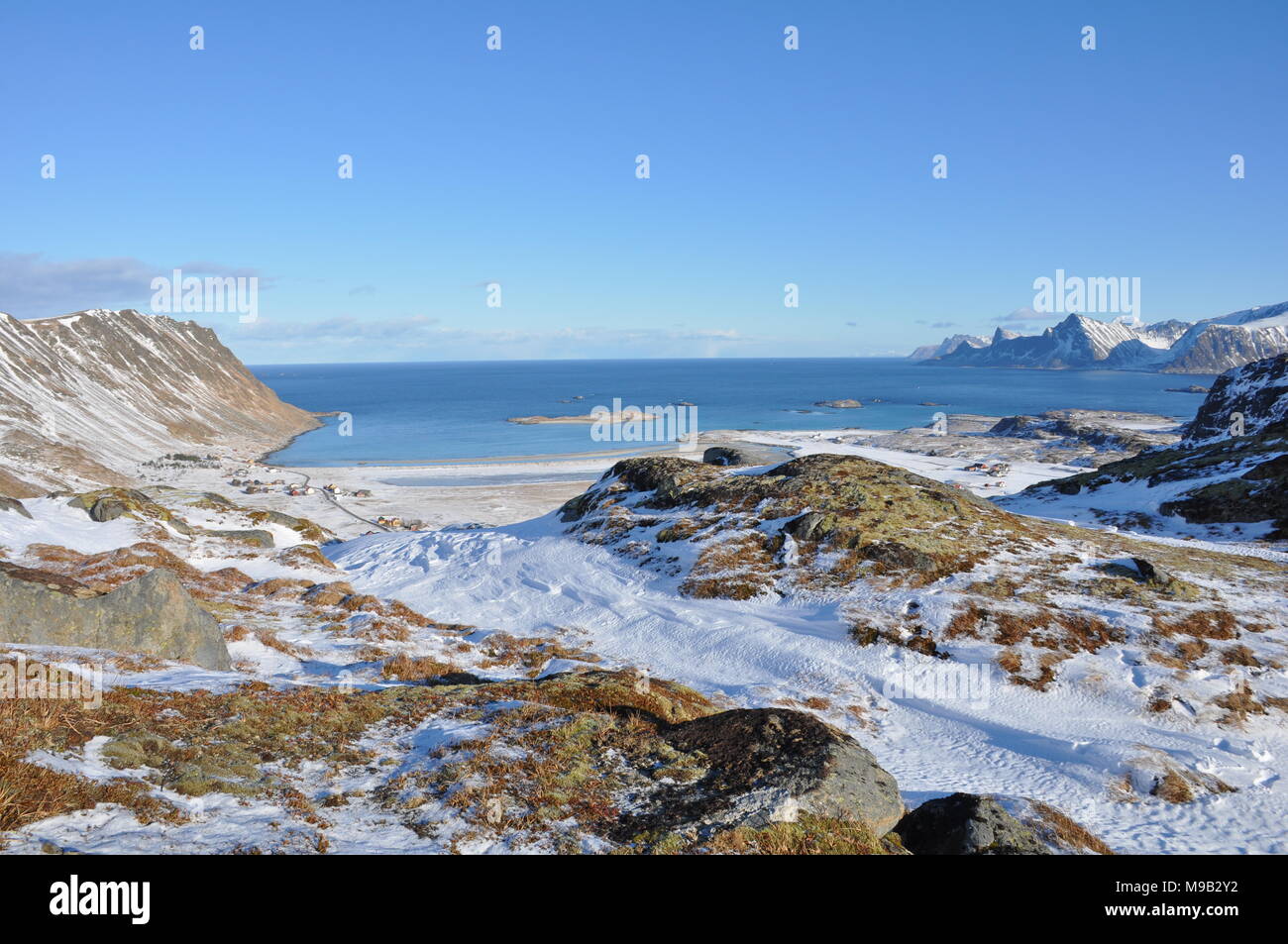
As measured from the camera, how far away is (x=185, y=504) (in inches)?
1773

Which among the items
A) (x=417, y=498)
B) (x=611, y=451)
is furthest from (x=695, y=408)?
(x=417, y=498)

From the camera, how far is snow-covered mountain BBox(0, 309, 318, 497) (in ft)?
278

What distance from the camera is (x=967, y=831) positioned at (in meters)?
9.99

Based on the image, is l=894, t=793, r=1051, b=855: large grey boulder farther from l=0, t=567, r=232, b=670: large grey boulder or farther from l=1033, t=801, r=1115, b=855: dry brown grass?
l=0, t=567, r=232, b=670: large grey boulder

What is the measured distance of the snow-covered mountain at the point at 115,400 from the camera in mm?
84838

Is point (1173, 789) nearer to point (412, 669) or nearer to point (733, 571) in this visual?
point (733, 571)

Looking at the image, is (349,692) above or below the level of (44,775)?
below

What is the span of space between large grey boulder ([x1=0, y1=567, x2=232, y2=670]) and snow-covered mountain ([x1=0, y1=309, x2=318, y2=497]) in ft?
208

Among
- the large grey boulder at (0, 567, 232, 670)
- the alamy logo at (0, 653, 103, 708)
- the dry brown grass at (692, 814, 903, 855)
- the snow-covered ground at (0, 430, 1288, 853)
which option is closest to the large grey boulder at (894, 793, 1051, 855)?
the dry brown grass at (692, 814, 903, 855)
